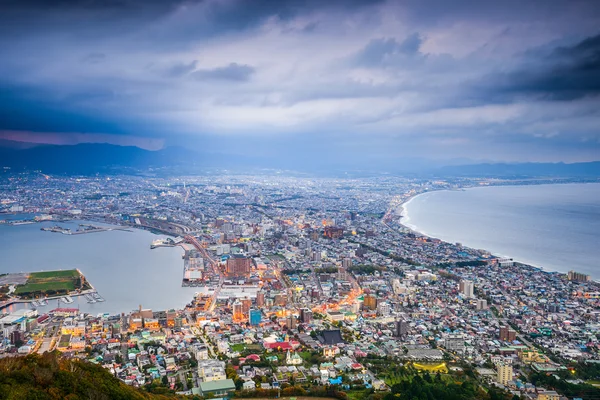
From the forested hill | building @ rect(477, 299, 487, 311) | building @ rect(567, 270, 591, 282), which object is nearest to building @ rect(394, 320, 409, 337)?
building @ rect(477, 299, 487, 311)

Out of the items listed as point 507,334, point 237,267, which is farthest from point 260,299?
point 507,334

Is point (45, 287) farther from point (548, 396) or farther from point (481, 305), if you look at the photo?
point (548, 396)

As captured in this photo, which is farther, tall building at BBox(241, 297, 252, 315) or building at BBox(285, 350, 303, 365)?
tall building at BBox(241, 297, 252, 315)

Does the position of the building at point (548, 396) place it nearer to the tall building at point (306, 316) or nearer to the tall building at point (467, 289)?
the tall building at point (306, 316)

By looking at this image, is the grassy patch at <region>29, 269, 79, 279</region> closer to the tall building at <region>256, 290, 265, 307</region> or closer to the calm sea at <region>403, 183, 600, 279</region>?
the tall building at <region>256, 290, 265, 307</region>

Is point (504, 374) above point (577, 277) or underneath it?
underneath

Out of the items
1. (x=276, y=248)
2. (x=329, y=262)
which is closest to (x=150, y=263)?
(x=276, y=248)

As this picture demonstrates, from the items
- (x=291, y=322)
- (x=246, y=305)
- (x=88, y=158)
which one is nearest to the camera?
(x=291, y=322)

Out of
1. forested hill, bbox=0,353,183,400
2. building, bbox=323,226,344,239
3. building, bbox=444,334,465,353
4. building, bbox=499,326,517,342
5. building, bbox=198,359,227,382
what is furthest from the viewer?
building, bbox=323,226,344,239
